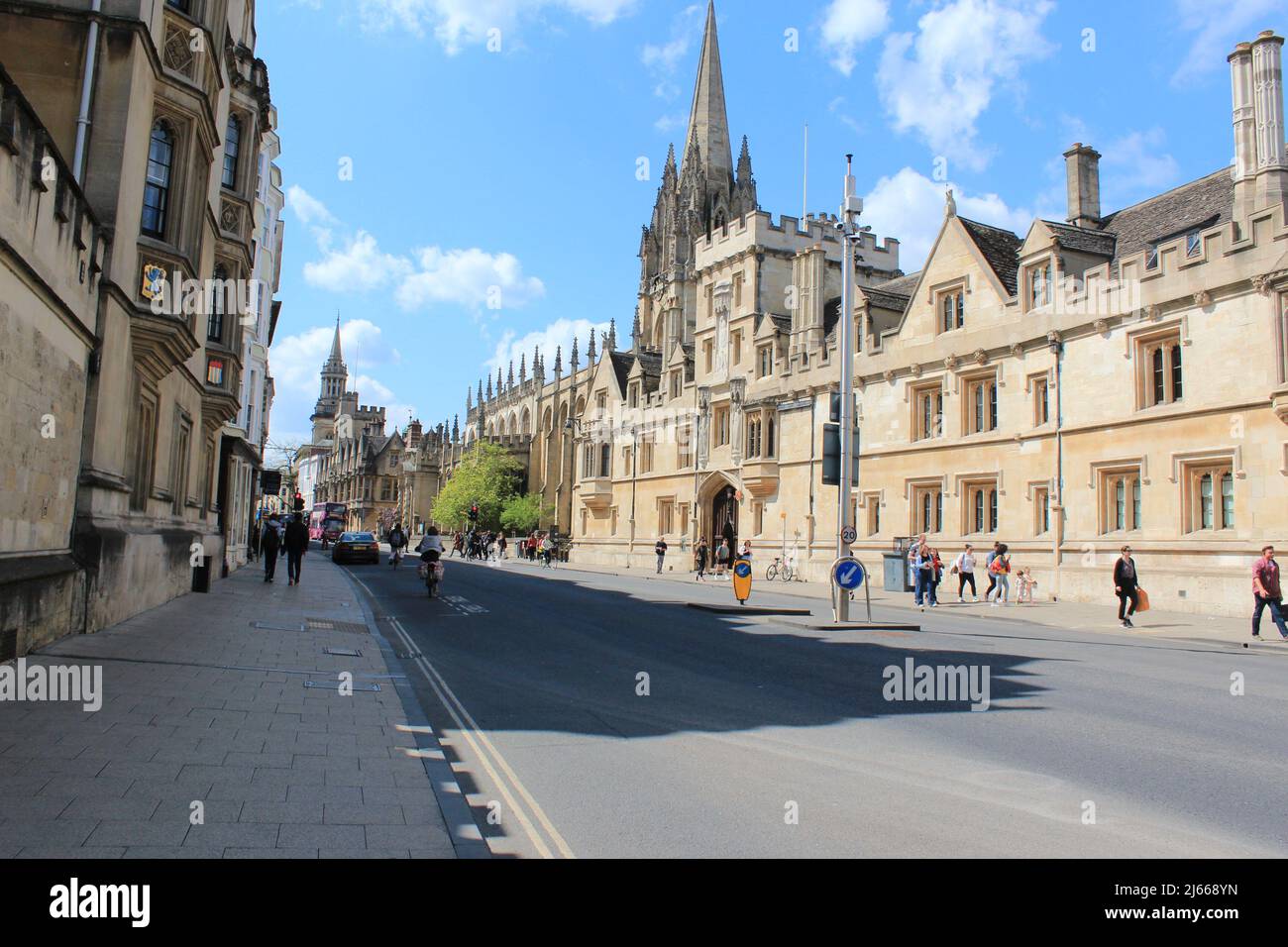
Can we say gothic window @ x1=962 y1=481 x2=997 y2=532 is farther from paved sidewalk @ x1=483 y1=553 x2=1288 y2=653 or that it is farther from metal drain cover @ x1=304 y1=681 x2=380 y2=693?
metal drain cover @ x1=304 y1=681 x2=380 y2=693

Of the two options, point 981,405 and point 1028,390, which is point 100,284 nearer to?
point 1028,390

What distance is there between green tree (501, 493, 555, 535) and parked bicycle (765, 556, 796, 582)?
4151 cm

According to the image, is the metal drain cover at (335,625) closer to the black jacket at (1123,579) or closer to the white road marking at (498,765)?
the white road marking at (498,765)

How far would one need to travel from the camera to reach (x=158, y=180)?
14.6 meters

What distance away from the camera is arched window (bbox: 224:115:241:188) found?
21.5 metres

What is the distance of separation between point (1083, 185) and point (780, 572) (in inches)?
669

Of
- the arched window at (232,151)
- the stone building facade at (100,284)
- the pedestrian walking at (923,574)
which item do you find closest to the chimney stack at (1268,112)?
the pedestrian walking at (923,574)

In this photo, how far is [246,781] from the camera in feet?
18.2

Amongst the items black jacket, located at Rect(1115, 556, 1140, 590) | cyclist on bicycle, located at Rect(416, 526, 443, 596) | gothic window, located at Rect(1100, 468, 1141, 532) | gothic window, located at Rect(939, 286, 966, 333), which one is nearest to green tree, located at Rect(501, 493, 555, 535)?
gothic window, located at Rect(939, 286, 966, 333)

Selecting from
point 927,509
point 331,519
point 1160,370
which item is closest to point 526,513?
point 331,519
